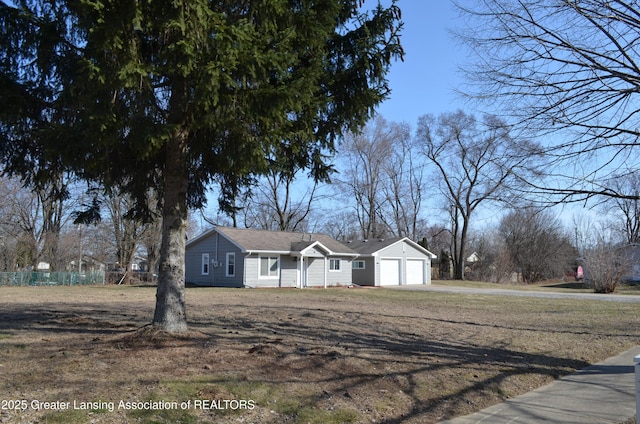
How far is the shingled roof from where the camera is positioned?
101 ft

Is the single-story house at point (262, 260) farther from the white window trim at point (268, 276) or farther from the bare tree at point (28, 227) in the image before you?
the bare tree at point (28, 227)

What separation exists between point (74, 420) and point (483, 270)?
5406 cm

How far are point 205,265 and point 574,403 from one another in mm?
29581

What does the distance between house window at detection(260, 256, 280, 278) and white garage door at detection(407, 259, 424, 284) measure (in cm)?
1370

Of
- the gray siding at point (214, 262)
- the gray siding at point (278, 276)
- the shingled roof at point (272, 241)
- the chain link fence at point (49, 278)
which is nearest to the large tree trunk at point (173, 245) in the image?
the shingled roof at point (272, 241)

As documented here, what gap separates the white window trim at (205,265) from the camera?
33.3m

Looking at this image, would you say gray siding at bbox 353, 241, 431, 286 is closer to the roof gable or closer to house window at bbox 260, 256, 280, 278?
the roof gable

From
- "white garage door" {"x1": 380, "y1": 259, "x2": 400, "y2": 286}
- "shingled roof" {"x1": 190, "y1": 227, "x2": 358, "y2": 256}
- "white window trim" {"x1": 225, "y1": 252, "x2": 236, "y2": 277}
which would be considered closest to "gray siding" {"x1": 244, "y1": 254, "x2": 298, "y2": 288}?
"shingled roof" {"x1": 190, "y1": 227, "x2": 358, "y2": 256}

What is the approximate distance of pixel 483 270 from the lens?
54.2m

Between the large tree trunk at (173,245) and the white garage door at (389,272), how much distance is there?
31160mm

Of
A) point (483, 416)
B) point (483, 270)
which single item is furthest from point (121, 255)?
point (483, 416)

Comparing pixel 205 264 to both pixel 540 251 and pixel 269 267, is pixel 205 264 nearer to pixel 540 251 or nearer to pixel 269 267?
pixel 269 267

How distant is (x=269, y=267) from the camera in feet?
103

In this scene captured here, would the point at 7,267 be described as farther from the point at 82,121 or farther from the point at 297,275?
the point at 82,121
